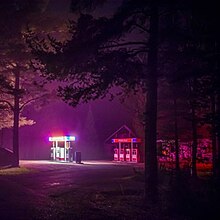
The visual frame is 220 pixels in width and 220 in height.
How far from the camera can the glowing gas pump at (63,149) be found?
42281 millimetres

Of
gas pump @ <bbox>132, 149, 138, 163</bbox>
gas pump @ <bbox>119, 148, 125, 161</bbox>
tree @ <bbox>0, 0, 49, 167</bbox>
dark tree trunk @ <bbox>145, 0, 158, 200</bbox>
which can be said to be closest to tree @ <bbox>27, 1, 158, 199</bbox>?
dark tree trunk @ <bbox>145, 0, 158, 200</bbox>

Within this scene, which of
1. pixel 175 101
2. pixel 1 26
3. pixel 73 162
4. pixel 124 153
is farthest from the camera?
pixel 124 153

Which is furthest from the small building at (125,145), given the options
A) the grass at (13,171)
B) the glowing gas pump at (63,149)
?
the grass at (13,171)

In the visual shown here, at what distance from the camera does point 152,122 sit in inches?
517

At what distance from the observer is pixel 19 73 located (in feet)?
104

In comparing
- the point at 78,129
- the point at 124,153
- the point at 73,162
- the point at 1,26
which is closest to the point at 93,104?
the point at 78,129

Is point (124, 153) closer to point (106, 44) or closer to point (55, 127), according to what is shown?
point (55, 127)

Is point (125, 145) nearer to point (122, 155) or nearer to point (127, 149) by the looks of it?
point (127, 149)

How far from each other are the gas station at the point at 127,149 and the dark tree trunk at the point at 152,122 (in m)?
31.5

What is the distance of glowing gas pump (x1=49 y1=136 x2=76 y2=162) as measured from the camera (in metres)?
42.3

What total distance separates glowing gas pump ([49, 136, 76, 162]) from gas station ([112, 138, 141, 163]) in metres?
7.56

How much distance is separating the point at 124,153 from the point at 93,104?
939 inches

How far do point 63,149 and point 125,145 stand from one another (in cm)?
839

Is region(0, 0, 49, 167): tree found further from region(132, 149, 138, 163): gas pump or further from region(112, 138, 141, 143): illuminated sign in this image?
region(132, 149, 138, 163): gas pump
